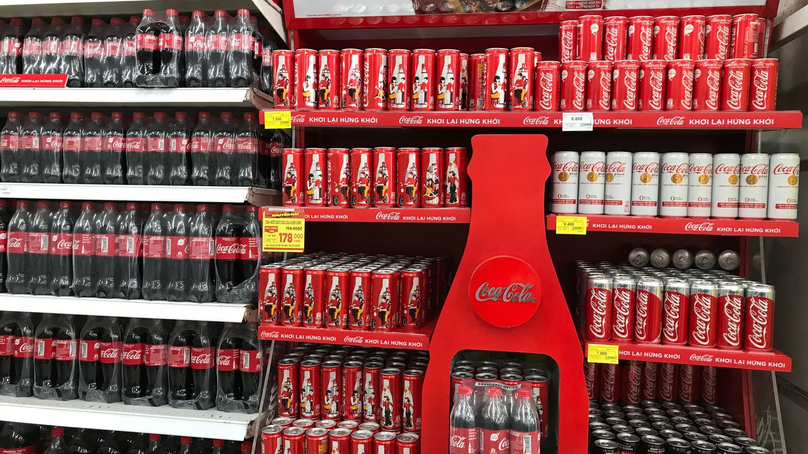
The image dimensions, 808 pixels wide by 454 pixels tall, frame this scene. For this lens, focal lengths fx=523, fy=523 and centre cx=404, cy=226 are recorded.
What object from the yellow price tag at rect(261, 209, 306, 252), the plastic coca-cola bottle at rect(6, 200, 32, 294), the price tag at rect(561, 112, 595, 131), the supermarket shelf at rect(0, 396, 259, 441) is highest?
the price tag at rect(561, 112, 595, 131)

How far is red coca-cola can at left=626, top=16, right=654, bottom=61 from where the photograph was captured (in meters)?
2.05

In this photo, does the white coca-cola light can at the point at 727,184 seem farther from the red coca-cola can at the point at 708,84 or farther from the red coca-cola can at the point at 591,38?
the red coca-cola can at the point at 591,38

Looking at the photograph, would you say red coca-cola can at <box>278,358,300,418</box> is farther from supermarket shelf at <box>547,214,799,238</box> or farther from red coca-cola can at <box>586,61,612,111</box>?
red coca-cola can at <box>586,61,612,111</box>

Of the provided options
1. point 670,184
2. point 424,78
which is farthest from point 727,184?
point 424,78

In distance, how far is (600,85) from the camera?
1971 millimetres

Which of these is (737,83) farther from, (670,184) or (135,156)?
(135,156)

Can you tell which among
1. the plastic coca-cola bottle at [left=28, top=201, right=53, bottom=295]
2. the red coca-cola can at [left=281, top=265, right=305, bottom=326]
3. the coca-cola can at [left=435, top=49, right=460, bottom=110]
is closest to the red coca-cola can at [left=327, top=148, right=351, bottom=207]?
the red coca-cola can at [left=281, top=265, right=305, bottom=326]

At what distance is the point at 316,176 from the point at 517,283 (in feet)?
3.00

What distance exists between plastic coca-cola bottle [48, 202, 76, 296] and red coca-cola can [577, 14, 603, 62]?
2.44 metres

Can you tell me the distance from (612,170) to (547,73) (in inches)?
17.5

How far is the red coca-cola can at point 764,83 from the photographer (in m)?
1.89

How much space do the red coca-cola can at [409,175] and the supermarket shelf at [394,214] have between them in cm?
6

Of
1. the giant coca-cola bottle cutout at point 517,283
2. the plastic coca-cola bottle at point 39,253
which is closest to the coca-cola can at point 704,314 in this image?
the giant coca-cola bottle cutout at point 517,283

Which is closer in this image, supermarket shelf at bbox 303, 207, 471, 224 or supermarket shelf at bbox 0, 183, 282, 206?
supermarket shelf at bbox 303, 207, 471, 224
